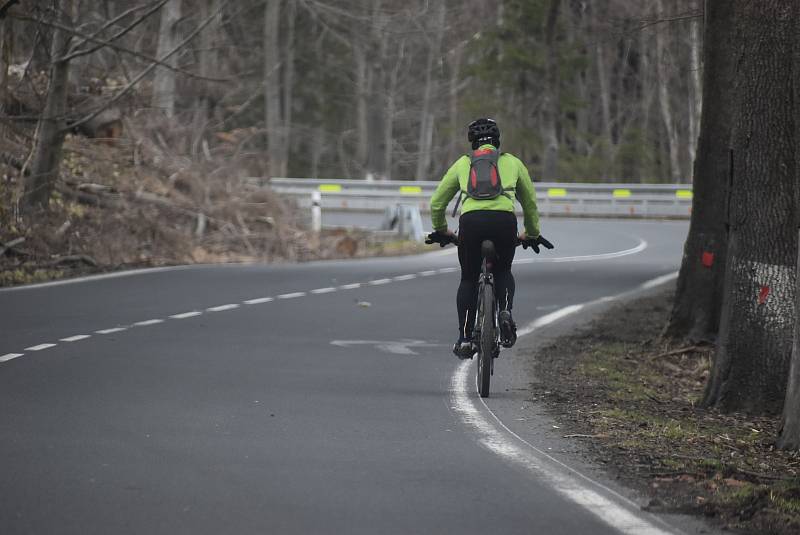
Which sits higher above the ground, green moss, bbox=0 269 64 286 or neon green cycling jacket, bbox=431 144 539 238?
neon green cycling jacket, bbox=431 144 539 238

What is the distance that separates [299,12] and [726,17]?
168 feet

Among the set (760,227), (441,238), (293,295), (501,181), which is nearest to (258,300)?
(293,295)

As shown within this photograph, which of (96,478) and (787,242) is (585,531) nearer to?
(96,478)

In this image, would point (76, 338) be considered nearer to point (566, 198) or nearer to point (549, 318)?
point (549, 318)

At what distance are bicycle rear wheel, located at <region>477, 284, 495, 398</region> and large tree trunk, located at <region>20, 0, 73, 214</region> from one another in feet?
43.0

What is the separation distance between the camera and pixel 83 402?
9.84 meters

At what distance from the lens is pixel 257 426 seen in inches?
357

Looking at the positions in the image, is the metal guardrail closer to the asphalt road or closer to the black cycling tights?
the asphalt road

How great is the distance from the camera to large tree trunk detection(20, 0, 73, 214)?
2234cm

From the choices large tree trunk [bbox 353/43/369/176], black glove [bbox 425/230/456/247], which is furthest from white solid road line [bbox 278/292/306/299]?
large tree trunk [bbox 353/43/369/176]

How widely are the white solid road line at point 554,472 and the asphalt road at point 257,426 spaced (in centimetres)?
2

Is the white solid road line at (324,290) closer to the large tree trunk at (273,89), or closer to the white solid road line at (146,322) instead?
the white solid road line at (146,322)

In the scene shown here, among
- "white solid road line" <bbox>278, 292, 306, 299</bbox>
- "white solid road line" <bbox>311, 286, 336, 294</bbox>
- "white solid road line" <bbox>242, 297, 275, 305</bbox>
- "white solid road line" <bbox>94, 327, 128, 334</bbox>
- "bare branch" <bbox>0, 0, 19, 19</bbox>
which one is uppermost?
"bare branch" <bbox>0, 0, 19, 19</bbox>

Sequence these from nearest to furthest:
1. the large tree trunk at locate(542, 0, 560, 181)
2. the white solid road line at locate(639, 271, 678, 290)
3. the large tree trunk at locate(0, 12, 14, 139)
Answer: the large tree trunk at locate(0, 12, 14, 139) → the white solid road line at locate(639, 271, 678, 290) → the large tree trunk at locate(542, 0, 560, 181)
